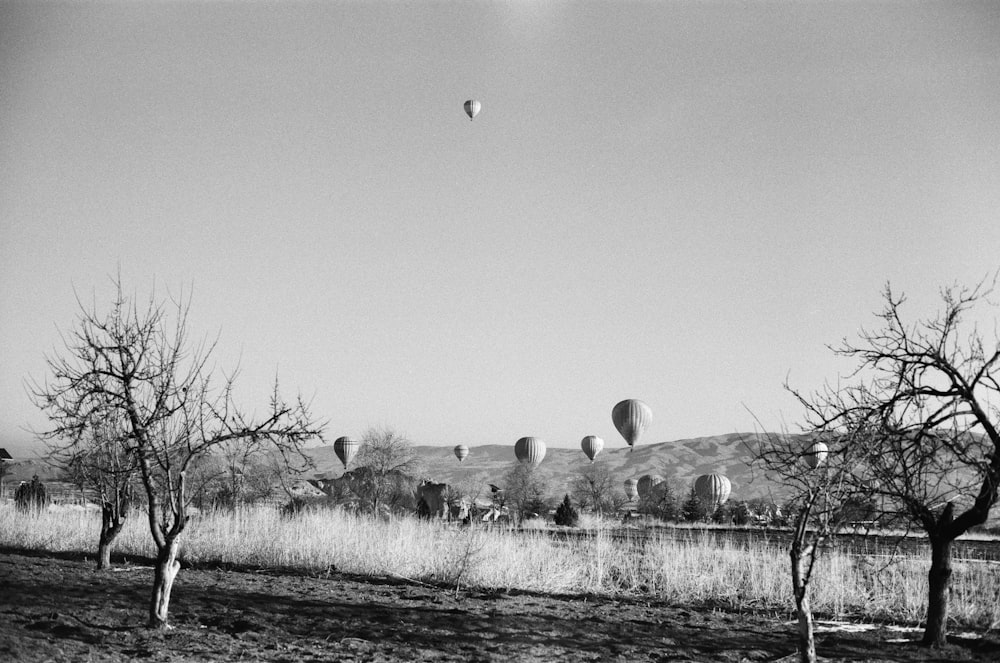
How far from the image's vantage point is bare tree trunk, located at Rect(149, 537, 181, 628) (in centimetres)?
766

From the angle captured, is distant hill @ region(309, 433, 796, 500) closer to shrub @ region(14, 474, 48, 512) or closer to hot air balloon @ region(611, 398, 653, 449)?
hot air balloon @ region(611, 398, 653, 449)

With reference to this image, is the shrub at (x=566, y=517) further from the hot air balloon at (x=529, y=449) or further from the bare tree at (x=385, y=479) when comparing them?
the hot air balloon at (x=529, y=449)

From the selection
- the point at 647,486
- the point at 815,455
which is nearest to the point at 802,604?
the point at 815,455

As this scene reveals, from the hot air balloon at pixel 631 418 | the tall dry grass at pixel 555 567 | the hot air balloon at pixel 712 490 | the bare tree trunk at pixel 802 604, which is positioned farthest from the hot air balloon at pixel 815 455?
the hot air balloon at pixel 631 418

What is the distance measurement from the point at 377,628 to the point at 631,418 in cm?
4510

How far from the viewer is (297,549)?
47.7 feet

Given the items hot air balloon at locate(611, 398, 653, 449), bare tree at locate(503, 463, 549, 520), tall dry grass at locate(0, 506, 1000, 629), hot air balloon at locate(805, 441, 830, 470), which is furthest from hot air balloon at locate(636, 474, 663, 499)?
hot air balloon at locate(805, 441, 830, 470)

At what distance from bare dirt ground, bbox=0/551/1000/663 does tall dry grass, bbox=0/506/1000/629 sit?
106 cm

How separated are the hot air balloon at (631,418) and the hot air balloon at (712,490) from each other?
524 centimetres

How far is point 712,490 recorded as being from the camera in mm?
49438

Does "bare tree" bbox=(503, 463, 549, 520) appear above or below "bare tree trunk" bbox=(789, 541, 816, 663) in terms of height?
below

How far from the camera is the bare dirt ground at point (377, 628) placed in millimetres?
7453

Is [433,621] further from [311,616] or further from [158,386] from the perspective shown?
Answer: [158,386]

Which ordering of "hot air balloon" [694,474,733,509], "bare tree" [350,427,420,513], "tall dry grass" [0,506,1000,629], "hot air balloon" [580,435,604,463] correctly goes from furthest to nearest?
"hot air balloon" [580,435,604,463], "hot air balloon" [694,474,733,509], "bare tree" [350,427,420,513], "tall dry grass" [0,506,1000,629]
